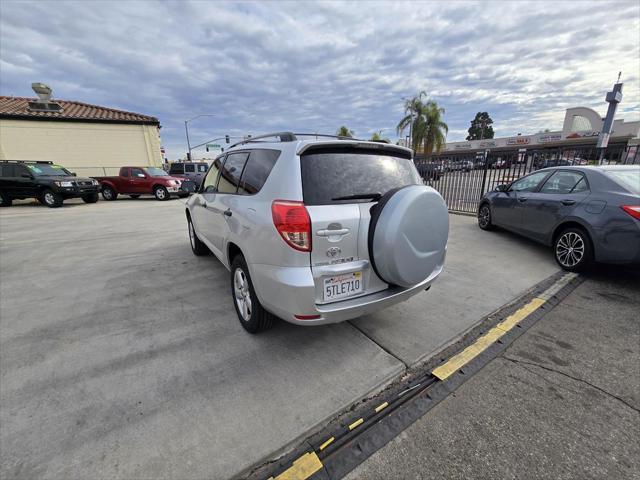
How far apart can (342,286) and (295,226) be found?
1.96ft

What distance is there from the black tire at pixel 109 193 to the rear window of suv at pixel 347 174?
16.8 m

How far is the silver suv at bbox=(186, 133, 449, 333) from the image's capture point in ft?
6.95

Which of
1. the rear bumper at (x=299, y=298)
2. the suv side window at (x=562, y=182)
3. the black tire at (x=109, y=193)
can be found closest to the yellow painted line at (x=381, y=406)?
the rear bumper at (x=299, y=298)

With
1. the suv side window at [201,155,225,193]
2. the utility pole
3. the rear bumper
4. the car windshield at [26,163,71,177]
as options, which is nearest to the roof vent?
the car windshield at [26,163,71,177]

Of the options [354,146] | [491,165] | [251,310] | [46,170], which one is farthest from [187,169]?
[354,146]

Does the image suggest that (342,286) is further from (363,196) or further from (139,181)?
(139,181)

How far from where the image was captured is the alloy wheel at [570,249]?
13.8ft

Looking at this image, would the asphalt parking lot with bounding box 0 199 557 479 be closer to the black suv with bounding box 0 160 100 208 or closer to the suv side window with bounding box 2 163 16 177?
the black suv with bounding box 0 160 100 208

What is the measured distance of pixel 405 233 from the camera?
7.27 ft

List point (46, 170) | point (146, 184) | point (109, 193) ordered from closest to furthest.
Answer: point (46, 170) < point (146, 184) < point (109, 193)

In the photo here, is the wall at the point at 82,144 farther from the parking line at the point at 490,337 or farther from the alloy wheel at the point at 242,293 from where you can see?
the parking line at the point at 490,337

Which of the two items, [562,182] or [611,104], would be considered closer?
[562,182]

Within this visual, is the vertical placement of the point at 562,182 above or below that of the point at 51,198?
above

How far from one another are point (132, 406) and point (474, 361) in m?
2.68
